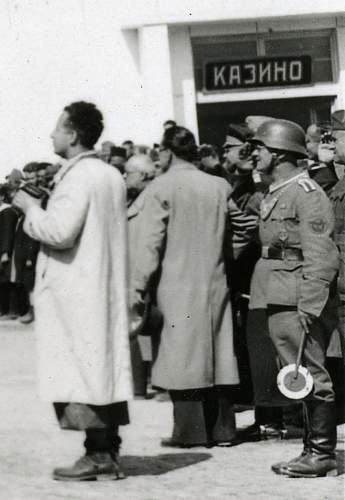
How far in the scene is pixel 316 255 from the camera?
6.94m

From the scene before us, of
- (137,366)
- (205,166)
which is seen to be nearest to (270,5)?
(205,166)

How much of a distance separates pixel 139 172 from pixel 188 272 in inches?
108

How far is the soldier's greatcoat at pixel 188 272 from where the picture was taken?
8180 mm

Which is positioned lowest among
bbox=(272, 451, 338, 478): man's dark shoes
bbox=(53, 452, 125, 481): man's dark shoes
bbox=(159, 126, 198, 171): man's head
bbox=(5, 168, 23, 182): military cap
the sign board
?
bbox=(272, 451, 338, 478): man's dark shoes

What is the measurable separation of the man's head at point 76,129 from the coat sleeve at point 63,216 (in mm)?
219

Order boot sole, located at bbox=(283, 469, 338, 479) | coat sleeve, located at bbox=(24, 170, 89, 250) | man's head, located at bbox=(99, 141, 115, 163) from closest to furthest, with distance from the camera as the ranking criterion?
coat sleeve, located at bbox=(24, 170, 89, 250)
boot sole, located at bbox=(283, 469, 338, 479)
man's head, located at bbox=(99, 141, 115, 163)

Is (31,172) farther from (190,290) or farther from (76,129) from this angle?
(76,129)

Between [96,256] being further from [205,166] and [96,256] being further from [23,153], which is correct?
[23,153]

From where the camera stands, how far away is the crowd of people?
690 centimetres

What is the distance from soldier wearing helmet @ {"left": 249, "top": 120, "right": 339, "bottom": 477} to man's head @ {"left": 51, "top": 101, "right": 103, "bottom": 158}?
970mm

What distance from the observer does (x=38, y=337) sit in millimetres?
6988

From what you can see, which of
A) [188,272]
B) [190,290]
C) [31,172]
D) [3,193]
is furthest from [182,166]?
[3,193]

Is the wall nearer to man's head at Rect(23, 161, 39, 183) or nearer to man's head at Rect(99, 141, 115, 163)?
man's head at Rect(23, 161, 39, 183)

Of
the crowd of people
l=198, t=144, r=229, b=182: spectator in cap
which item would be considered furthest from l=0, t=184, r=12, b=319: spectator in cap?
the crowd of people
